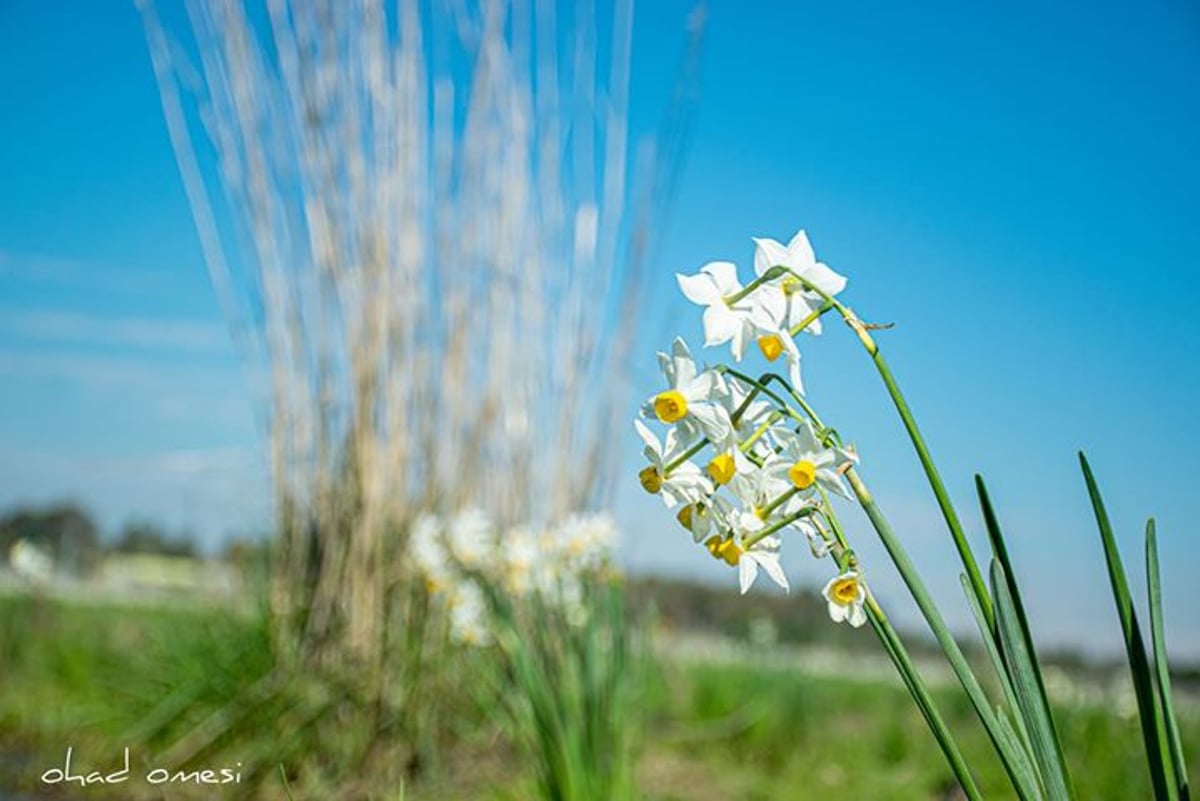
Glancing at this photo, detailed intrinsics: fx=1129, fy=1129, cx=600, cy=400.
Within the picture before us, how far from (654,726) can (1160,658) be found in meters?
2.68

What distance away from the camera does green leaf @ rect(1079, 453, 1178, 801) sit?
64 centimetres

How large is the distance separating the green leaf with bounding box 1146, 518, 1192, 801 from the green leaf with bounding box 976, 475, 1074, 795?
0.23 feet

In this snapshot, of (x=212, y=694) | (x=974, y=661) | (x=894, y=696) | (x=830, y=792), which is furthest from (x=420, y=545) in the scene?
(x=894, y=696)

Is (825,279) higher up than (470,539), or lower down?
lower down

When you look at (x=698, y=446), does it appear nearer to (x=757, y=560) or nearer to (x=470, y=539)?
(x=757, y=560)

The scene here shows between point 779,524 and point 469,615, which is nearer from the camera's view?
point 779,524

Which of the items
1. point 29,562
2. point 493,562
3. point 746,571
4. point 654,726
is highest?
point 29,562

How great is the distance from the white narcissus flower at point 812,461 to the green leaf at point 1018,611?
9 centimetres

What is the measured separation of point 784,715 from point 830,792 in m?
0.62

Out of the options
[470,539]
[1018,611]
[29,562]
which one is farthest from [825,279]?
[29,562]

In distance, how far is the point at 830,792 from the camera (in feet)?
8.50

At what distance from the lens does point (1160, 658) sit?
66 cm

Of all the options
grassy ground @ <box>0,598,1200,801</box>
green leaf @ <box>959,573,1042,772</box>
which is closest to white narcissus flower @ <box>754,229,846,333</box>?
green leaf @ <box>959,573,1042,772</box>

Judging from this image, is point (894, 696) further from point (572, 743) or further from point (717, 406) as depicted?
point (717, 406)
